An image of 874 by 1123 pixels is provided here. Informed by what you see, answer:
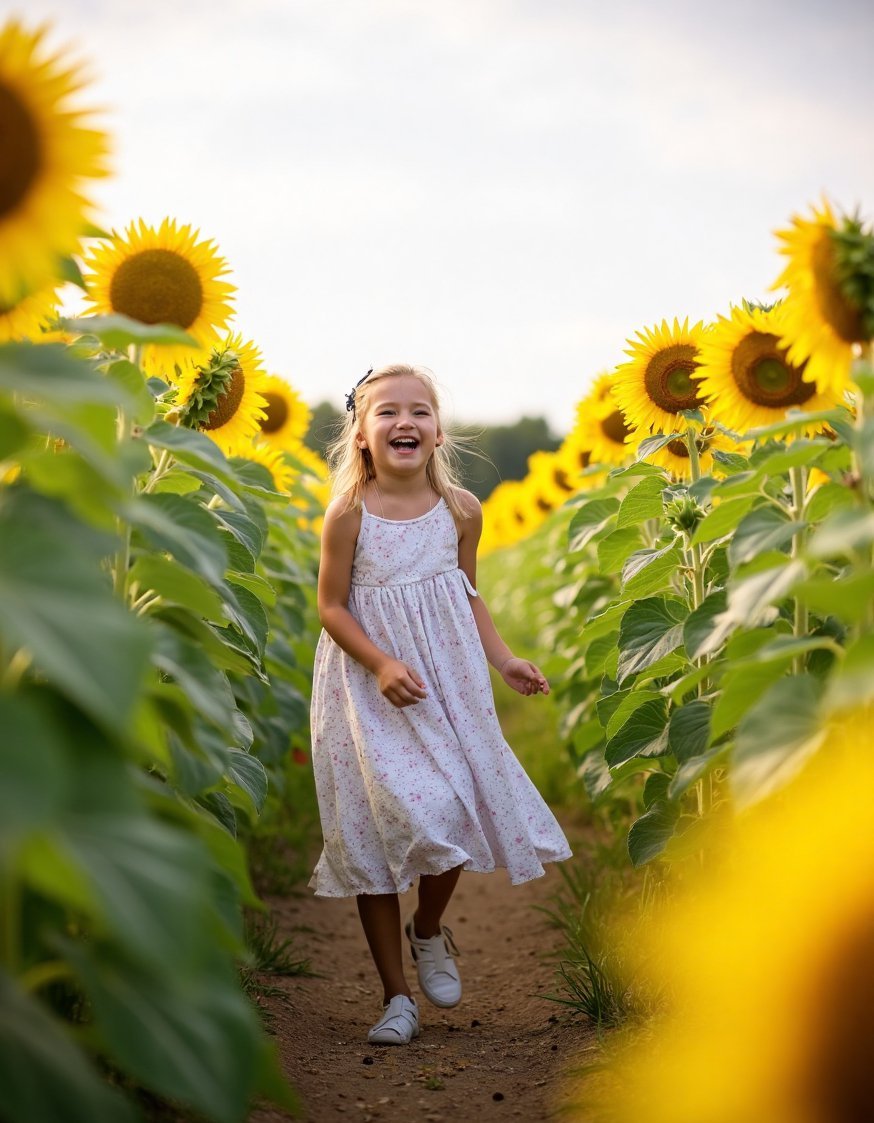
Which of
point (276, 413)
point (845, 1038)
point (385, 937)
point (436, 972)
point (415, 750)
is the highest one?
point (276, 413)

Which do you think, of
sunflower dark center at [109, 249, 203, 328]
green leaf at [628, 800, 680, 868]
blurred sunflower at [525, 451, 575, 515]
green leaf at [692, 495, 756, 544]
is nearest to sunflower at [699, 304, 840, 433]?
green leaf at [692, 495, 756, 544]

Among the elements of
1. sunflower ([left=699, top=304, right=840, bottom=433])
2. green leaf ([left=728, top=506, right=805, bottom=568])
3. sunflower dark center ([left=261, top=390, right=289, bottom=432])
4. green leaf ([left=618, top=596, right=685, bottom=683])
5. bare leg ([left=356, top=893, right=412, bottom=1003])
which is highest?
sunflower dark center ([left=261, top=390, right=289, bottom=432])

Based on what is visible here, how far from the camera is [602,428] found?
4887 mm

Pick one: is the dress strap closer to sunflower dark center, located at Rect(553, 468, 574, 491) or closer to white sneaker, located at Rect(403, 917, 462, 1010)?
white sneaker, located at Rect(403, 917, 462, 1010)

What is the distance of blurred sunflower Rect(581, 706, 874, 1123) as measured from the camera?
6.29 ft

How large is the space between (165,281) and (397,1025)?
6.59 feet

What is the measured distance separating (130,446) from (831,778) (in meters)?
1.30

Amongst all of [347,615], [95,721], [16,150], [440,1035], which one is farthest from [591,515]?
[95,721]

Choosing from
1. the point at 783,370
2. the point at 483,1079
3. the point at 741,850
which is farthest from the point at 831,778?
the point at 483,1079

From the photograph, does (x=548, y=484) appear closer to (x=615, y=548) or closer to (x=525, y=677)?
(x=615, y=548)

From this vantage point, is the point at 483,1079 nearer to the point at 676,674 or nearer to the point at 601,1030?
the point at 601,1030

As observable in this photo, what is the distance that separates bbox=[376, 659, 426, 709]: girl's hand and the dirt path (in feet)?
2.88

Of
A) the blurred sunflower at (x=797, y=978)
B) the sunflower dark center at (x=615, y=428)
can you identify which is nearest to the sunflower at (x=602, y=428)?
the sunflower dark center at (x=615, y=428)

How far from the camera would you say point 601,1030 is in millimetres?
2850
